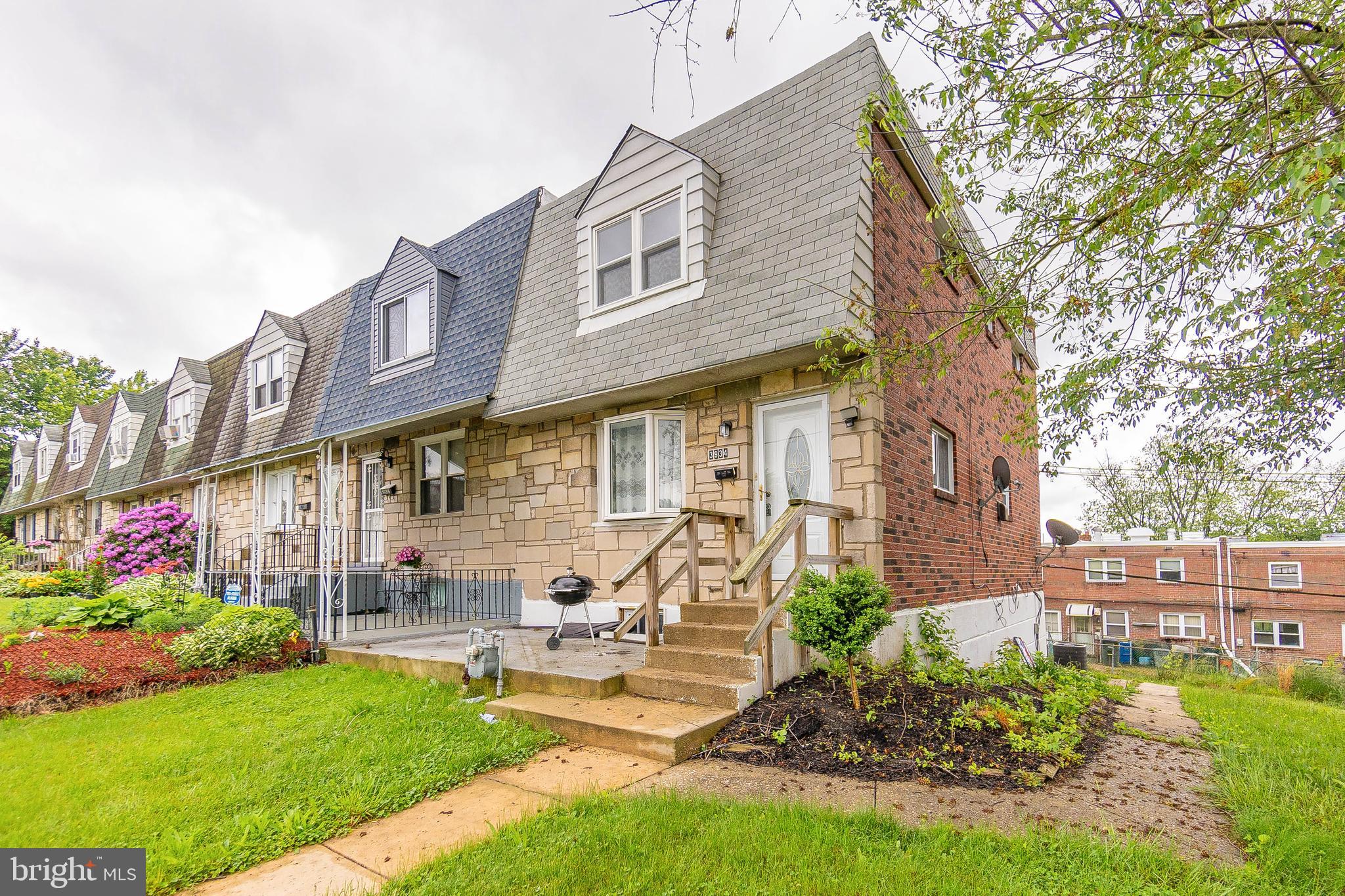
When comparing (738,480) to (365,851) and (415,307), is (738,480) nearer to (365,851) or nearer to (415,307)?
(365,851)

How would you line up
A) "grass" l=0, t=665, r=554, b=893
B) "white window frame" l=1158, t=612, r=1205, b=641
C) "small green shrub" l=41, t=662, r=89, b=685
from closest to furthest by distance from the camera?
"grass" l=0, t=665, r=554, b=893, "small green shrub" l=41, t=662, r=89, b=685, "white window frame" l=1158, t=612, r=1205, b=641

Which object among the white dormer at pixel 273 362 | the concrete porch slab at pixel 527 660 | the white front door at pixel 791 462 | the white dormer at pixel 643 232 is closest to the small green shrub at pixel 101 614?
the concrete porch slab at pixel 527 660

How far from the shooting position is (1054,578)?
33438 millimetres

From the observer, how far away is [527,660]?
6.67 meters

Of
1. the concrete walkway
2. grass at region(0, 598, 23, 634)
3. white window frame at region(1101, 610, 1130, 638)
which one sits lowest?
white window frame at region(1101, 610, 1130, 638)

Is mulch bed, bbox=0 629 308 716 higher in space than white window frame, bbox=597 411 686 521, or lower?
lower

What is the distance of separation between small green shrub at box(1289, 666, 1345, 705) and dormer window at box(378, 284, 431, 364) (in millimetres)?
17066

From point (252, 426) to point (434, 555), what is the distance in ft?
23.3

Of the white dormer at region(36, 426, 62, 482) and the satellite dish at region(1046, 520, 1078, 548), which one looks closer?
the satellite dish at region(1046, 520, 1078, 548)

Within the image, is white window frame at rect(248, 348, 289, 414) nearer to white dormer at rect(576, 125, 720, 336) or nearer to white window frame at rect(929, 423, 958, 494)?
white dormer at rect(576, 125, 720, 336)

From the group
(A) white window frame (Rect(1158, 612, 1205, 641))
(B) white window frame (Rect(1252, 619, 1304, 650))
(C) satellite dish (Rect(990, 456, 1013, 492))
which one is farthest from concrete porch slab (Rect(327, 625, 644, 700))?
(B) white window frame (Rect(1252, 619, 1304, 650))

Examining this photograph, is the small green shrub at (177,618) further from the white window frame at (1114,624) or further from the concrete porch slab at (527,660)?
the white window frame at (1114,624)

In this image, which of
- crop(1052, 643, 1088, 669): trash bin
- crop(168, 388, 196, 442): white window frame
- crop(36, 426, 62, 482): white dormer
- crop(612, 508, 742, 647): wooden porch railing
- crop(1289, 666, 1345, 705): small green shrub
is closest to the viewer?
crop(612, 508, 742, 647): wooden porch railing

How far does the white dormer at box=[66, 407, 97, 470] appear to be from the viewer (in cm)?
2334
